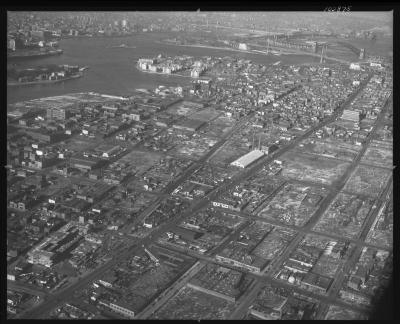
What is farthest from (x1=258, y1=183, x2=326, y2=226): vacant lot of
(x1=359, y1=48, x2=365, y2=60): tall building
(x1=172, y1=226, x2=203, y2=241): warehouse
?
(x1=359, y1=48, x2=365, y2=60): tall building

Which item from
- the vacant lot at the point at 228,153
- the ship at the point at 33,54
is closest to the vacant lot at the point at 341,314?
the vacant lot at the point at 228,153

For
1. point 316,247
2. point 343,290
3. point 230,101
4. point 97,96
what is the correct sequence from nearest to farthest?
point 343,290 < point 316,247 < point 97,96 < point 230,101

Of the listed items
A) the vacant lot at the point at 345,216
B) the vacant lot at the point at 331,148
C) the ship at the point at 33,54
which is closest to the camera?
the vacant lot at the point at 345,216

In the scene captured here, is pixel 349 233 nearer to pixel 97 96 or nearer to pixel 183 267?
pixel 183 267

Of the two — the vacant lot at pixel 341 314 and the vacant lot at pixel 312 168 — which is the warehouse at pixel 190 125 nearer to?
the vacant lot at pixel 312 168

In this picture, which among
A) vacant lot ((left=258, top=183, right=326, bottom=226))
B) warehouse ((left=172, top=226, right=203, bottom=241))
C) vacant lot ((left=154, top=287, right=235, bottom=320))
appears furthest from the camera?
vacant lot ((left=258, top=183, right=326, bottom=226))

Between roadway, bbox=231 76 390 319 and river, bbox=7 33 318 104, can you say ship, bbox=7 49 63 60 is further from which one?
roadway, bbox=231 76 390 319
